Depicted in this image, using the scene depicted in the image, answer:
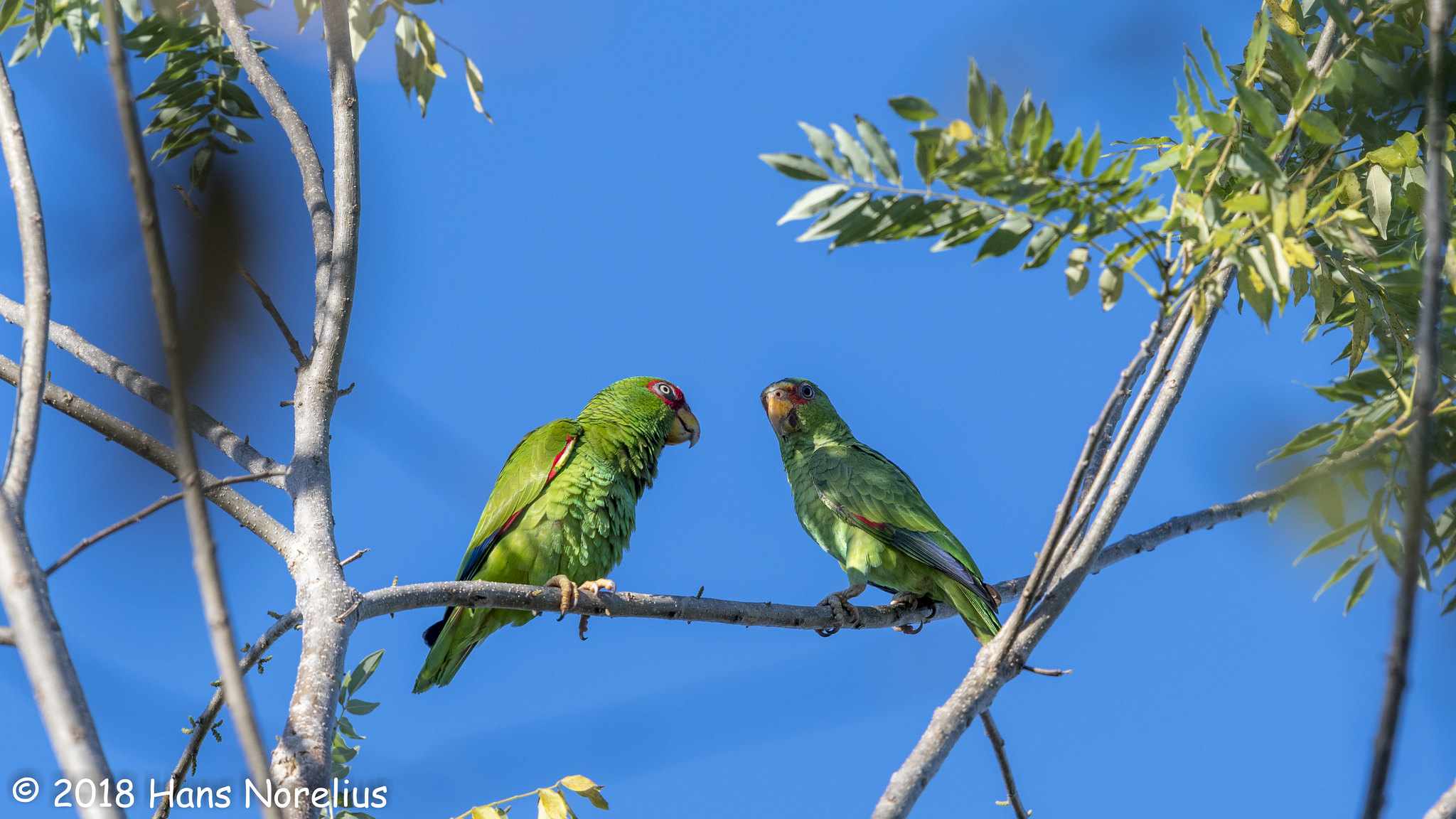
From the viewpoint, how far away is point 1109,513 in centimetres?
261

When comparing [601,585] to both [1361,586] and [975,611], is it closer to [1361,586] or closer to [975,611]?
[975,611]

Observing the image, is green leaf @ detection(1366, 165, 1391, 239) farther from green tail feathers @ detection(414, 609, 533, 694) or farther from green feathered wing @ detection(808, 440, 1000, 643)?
green tail feathers @ detection(414, 609, 533, 694)

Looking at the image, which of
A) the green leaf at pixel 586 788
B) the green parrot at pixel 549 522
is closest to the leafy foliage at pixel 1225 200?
the green leaf at pixel 586 788

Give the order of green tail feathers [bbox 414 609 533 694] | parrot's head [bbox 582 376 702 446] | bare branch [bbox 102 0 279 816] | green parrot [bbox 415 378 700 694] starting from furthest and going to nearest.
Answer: parrot's head [bbox 582 376 702 446]
green parrot [bbox 415 378 700 694]
green tail feathers [bbox 414 609 533 694]
bare branch [bbox 102 0 279 816]

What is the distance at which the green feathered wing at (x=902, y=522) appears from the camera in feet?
15.0

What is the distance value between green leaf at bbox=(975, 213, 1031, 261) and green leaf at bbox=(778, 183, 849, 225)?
1.00 ft

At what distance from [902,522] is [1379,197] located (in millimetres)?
2488

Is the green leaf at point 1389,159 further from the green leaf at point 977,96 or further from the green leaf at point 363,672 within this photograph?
the green leaf at point 363,672

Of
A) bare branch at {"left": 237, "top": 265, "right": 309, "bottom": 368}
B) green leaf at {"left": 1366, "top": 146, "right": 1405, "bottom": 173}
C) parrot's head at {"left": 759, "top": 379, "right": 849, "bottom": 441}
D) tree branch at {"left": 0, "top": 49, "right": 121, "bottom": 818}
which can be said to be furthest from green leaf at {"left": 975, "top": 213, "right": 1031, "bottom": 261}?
parrot's head at {"left": 759, "top": 379, "right": 849, "bottom": 441}

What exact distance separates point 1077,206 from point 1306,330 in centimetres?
204

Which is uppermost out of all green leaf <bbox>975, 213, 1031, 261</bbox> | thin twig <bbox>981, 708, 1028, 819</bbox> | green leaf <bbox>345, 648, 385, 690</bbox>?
green leaf <bbox>345, 648, 385, 690</bbox>

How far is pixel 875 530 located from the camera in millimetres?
4961

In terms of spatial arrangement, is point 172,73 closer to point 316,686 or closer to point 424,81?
point 424,81

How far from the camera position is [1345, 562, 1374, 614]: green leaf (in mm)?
2820
